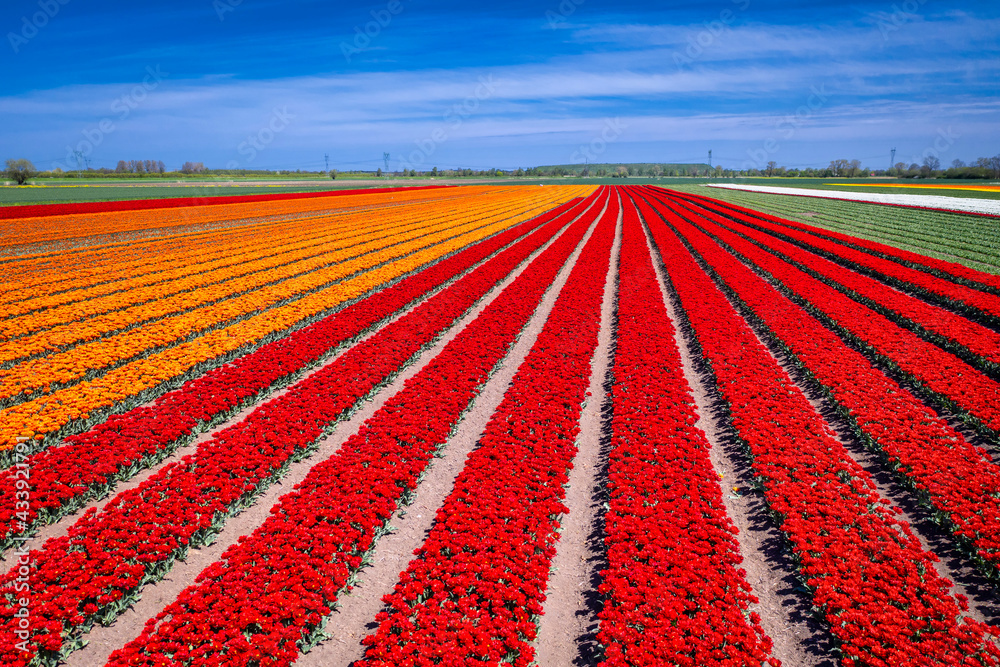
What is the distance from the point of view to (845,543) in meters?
6.72

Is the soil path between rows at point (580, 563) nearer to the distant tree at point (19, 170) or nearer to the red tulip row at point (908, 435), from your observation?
the red tulip row at point (908, 435)

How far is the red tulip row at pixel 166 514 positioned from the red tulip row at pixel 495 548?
2527mm

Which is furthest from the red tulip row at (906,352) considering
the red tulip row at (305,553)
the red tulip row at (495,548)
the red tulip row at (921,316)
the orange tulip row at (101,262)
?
the orange tulip row at (101,262)

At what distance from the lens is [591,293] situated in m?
20.8

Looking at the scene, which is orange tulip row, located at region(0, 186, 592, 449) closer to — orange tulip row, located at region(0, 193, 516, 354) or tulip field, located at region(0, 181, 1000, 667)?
tulip field, located at region(0, 181, 1000, 667)

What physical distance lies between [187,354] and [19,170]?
6219 inches

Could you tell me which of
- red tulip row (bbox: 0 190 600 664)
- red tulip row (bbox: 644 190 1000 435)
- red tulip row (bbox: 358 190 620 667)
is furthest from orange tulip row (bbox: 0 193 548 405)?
red tulip row (bbox: 644 190 1000 435)

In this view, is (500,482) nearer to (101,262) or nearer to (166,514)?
(166,514)

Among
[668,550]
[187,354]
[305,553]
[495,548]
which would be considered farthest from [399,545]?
[187,354]

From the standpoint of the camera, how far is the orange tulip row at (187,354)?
1002cm

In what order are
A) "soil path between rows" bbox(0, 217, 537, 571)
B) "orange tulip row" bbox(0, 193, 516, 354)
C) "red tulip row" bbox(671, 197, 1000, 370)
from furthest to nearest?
"orange tulip row" bbox(0, 193, 516, 354)
"red tulip row" bbox(671, 197, 1000, 370)
"soil path between rows" bbox(0, 217, 537, 571)

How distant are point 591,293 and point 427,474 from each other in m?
13.4

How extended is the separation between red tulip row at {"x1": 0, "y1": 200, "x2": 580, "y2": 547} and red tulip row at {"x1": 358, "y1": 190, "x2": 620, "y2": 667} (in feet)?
18.4

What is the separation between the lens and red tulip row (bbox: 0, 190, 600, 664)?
572 cm
